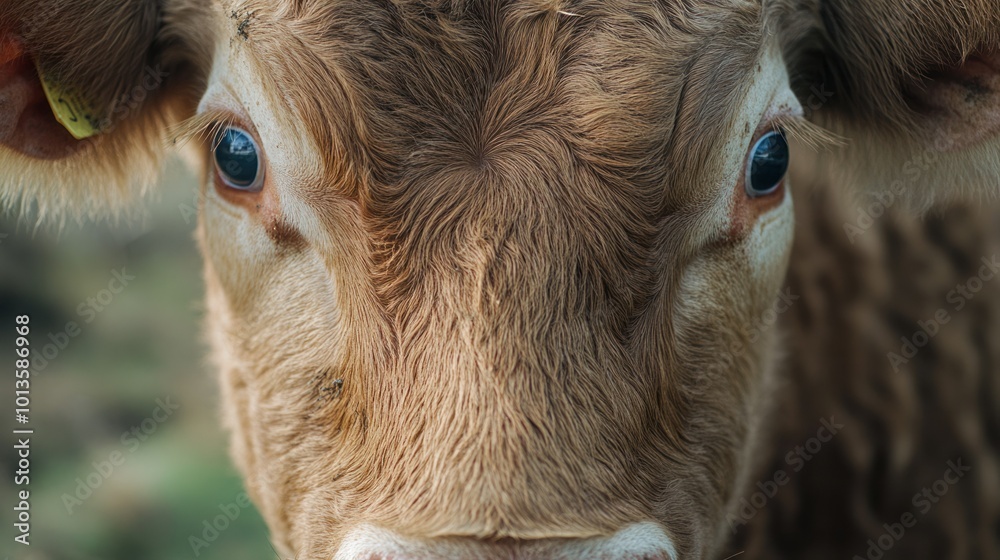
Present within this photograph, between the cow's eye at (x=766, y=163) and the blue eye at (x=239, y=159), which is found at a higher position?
the blue eye at (x=239, y=159)

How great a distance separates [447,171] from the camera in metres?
2.31

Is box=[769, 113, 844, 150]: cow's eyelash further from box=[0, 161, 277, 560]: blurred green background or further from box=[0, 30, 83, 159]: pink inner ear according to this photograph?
box=[0, 161, 277, 560]: blurred green background

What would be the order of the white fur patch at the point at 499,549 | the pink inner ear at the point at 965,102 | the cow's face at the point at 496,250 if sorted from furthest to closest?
the pink inner ear at the point at 965,102
the cow's face at the point at 496,250
the white fur patch at the point at 499,549

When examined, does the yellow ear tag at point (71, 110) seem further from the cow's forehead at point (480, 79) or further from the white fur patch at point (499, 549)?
the white fur patch at point (499, 549)

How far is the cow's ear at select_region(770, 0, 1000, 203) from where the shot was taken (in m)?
2.90

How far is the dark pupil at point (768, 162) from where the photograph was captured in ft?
9.06

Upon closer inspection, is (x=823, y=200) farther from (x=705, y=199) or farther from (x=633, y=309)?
(x=633, y=309)

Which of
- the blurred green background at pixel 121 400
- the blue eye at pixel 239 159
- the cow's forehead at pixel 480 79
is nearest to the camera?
the cow's forehead at pixel 480 79

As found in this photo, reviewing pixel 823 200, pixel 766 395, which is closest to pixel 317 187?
pixel 766 395

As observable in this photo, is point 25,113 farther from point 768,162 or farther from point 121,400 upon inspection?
point 121,400

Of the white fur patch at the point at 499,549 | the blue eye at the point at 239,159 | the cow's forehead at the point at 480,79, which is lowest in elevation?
the white fur patch at the point at 499,549

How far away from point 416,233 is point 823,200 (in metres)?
2.75

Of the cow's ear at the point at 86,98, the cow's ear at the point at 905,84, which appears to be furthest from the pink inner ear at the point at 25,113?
the cow's ear at the point at 905,84

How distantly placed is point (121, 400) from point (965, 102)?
5.34 meters
